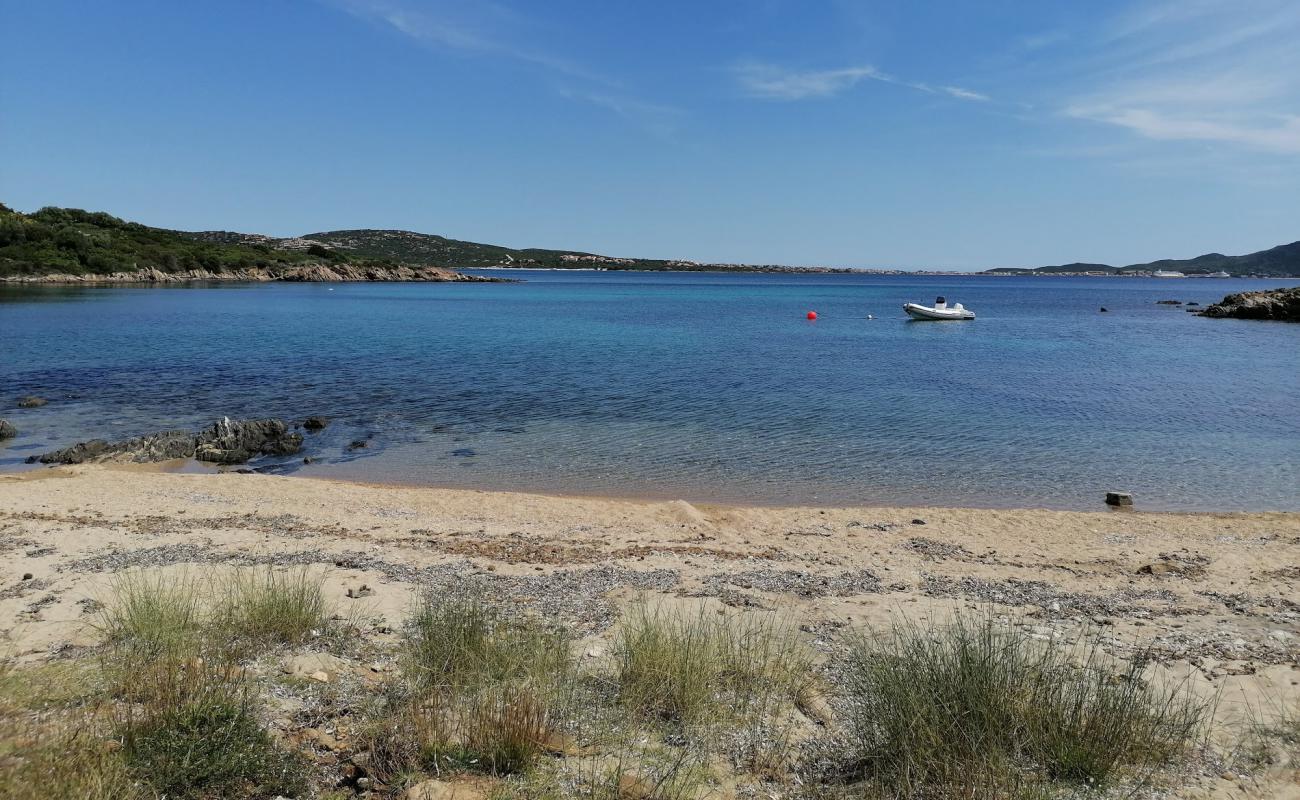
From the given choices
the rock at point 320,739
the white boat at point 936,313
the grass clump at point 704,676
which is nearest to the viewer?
the rock at point 320,739

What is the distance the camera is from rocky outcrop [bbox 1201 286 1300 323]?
6531 cm

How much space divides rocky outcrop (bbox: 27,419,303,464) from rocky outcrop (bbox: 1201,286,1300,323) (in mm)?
78963

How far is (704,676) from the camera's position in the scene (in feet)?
18.6

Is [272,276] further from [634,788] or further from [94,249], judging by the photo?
[634,788]

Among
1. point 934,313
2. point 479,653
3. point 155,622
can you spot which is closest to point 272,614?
point 155,622

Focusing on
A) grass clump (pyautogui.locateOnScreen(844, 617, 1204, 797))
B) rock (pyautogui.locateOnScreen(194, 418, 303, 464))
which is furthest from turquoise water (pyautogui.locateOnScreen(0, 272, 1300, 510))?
grass clump (pyautogui.locateOnScreen(844, 617, 1204, 797))

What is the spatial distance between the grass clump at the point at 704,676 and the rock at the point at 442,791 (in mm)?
1384

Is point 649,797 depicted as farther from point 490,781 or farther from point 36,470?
point 36,470

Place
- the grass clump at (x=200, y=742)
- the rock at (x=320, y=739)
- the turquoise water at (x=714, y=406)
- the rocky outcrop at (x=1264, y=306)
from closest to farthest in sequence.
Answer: the grass clump at (x=200, y=742), the rock at (x=320, y=739), the turquoise water at (x=714, y=406), the rocky outcrop at (x=1264, y=306)

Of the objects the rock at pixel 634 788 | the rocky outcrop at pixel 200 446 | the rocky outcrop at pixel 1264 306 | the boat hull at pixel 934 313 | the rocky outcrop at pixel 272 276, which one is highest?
the rocky outcrop at pixel 272 276

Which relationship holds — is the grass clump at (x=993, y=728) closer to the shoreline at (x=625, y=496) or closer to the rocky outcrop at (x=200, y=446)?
the shoreline at (x=625, y=496)

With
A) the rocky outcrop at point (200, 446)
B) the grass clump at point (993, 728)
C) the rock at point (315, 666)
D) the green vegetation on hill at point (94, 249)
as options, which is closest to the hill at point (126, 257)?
the green vegetation on hill at point (94, 249)

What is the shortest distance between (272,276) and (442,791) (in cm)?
14297

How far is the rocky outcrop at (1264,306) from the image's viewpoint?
65312 mm
